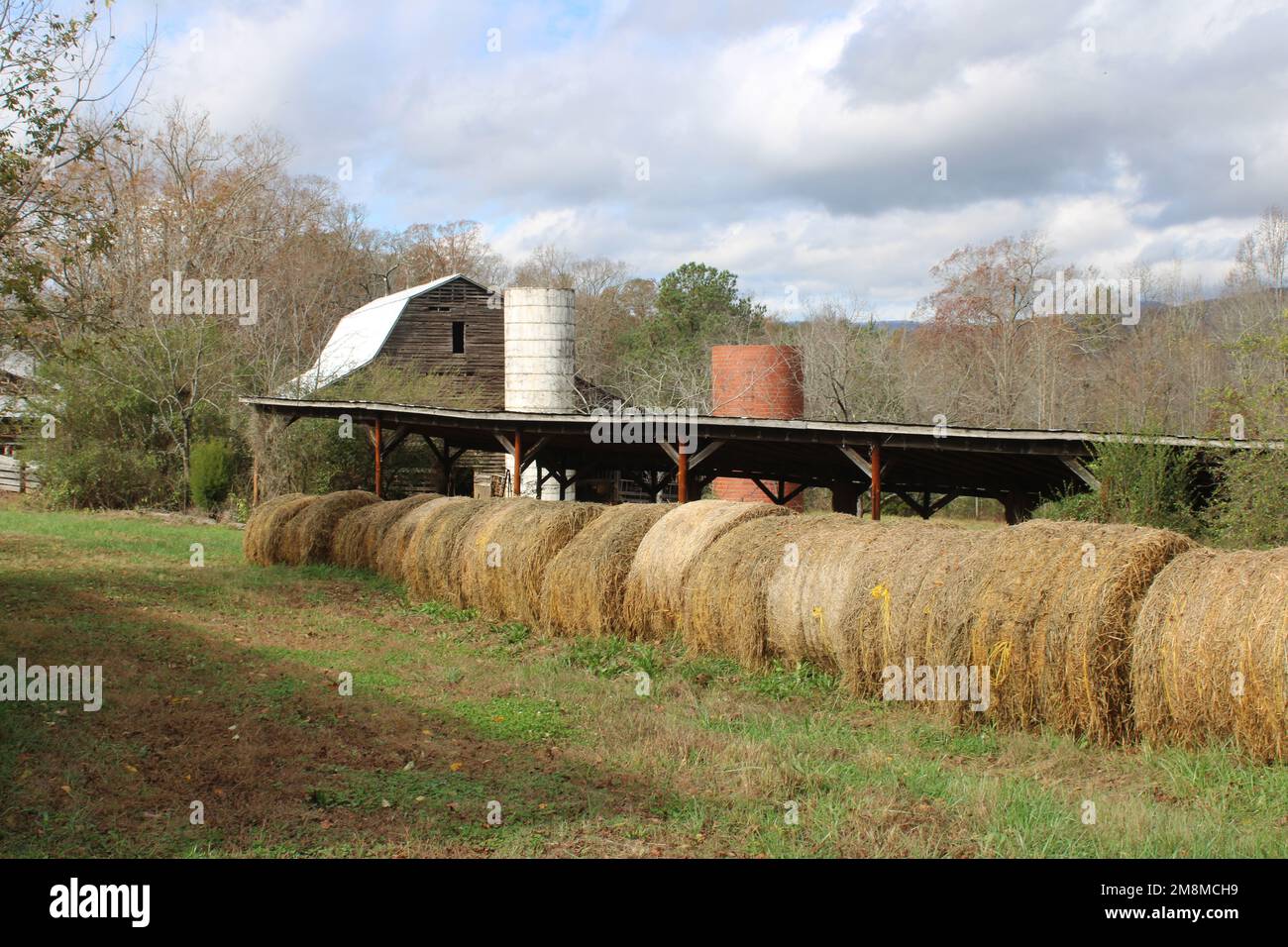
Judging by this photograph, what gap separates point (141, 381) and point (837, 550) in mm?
24663

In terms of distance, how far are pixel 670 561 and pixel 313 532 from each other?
8.19 m

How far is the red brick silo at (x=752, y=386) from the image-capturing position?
92.8ft

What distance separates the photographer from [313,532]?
17438 millimetres

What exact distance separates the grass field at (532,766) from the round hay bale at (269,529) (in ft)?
18.8

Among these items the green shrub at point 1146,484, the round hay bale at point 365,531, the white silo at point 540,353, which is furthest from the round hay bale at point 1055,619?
the white silo at point 540,353

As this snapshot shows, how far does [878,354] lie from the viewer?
129 feet

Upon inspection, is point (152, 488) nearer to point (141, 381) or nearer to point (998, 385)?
point (141, 381)

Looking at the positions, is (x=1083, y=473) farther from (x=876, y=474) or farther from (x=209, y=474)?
(x=209, y=474)

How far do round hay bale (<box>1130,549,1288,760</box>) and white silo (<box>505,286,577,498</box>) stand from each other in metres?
24.1

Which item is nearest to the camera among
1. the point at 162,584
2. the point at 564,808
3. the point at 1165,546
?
the point at 564,808

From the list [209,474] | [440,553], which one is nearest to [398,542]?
[440,553]

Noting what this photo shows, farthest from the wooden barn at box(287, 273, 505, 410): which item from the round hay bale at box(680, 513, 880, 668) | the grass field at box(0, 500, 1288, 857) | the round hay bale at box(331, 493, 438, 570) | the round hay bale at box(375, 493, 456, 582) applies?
the round hay bale at box(680, 513, 880, 668)
